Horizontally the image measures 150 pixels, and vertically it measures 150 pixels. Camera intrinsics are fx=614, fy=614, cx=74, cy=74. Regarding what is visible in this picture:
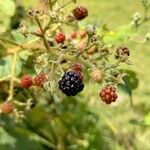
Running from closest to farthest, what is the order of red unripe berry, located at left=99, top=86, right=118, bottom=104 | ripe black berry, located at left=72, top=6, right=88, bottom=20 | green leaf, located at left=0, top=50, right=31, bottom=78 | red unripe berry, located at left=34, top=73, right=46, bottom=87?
red unripe berry, located at left=99, top=86, right=118, bottom=104
red unripe berry, located at left=34, top=73, right=46, bottom=87
ripe black berry, located at left=72, top=6, right=88, bottom=20
green leaf, located at left=0, top=50, right=31, bottom=78

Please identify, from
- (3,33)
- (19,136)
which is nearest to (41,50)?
(3,33)

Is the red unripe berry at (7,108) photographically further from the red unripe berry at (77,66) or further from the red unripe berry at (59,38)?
the red unripe berry at (77,66)

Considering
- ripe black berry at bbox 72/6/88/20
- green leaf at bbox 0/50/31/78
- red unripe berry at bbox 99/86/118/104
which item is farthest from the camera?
green leaf at bbox 0/50/31/78

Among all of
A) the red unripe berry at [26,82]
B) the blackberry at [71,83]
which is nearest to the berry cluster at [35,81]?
the red unripe berry at [26,82]

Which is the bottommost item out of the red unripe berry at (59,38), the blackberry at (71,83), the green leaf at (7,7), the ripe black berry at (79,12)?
the blackberry at (71,83)

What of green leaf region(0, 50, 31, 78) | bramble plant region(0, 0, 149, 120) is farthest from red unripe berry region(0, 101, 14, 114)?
green leaf region(0, 50, 31, 78)

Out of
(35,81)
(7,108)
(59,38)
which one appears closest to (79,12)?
(59,38)

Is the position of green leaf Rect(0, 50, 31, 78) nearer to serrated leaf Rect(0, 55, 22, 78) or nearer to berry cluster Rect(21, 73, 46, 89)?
serrated leaf Rect(0, 55, 22, 78)

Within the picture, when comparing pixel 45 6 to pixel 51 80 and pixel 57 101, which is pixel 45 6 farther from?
pixel 57 101
